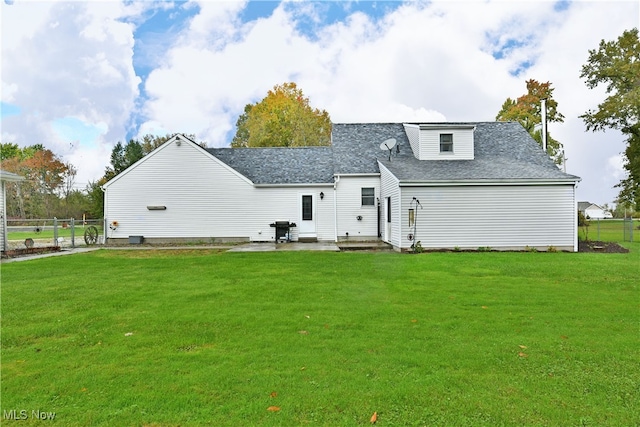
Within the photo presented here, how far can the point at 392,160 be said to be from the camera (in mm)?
17359

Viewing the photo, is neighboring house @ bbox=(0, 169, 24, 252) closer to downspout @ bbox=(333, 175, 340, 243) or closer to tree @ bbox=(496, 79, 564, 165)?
downspout @ bbox=(333, 175, 340, 243)

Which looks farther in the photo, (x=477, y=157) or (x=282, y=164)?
(x=282, y=164)

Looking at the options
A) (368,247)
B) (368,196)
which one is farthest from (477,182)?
(368,196)

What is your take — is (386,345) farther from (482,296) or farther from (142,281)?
(142,281)

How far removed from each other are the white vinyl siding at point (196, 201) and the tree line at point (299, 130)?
11.2 m

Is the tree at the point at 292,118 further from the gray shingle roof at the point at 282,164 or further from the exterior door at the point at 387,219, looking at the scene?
the exterior door at the point at 387,219

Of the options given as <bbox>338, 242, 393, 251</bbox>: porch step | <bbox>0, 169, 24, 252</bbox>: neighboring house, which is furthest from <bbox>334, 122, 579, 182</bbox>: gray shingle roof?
<bbox>0, 169, 24, 252</bbox>: neighboring house

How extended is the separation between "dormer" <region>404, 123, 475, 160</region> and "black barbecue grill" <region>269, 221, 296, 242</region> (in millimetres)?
7097

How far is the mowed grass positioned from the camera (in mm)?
2816

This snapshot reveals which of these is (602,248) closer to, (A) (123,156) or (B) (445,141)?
(B) (445,141)

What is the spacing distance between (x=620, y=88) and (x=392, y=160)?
1875 cm

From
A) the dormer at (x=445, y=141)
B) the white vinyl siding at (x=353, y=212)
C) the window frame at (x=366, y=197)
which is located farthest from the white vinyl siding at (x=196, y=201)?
the dormer at (x=445, y=141)

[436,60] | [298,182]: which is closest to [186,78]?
[298,182]

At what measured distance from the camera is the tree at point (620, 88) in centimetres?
2328
